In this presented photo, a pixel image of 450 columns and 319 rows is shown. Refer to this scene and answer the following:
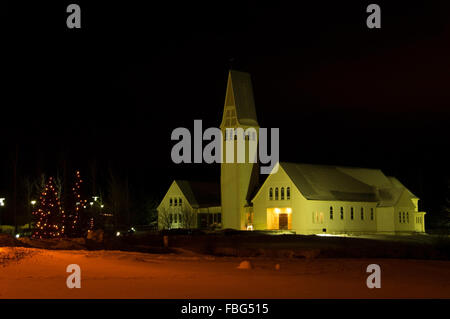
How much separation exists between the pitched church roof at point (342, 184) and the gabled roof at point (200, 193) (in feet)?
52.3

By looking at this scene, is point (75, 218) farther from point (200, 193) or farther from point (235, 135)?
point (200, 193)

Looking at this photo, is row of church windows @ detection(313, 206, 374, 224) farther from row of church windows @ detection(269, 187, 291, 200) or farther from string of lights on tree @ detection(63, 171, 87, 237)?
string of lights on tree @ detection(63, 171, 87, 237)

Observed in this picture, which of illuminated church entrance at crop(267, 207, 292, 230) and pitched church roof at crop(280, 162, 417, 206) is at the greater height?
pitched church roof at crop(280, 162, 417, 206)

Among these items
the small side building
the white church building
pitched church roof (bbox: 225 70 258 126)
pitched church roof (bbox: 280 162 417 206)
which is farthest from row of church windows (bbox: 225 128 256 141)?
the small side building

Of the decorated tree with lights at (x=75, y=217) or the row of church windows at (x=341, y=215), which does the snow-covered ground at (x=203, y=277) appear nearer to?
the decorated tree with lights at (x=75, y=217)

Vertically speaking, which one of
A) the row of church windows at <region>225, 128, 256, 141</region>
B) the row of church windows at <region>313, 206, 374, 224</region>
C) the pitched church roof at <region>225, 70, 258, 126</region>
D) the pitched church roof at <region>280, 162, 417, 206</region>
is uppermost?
the pitched church roof at <region>225, 70, 258, 126</region>

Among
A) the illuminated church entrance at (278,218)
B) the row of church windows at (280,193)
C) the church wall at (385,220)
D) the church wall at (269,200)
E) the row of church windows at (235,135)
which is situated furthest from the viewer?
the row of church windows at (235,135)

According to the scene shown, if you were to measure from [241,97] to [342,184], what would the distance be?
14.3 meters

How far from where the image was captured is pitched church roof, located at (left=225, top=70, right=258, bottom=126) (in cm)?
6538

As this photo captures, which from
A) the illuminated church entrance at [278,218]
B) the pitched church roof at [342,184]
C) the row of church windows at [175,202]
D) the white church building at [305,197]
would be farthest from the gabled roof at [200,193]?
the pitched church roof at [342,184]

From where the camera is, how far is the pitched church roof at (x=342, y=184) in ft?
198

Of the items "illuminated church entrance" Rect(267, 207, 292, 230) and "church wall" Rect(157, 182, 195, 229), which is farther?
"church wall" Rect(157, 182, 195, 229)

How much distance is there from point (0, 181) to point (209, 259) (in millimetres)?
65676

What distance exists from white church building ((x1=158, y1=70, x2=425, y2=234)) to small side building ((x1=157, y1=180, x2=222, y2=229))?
2.90 metres
